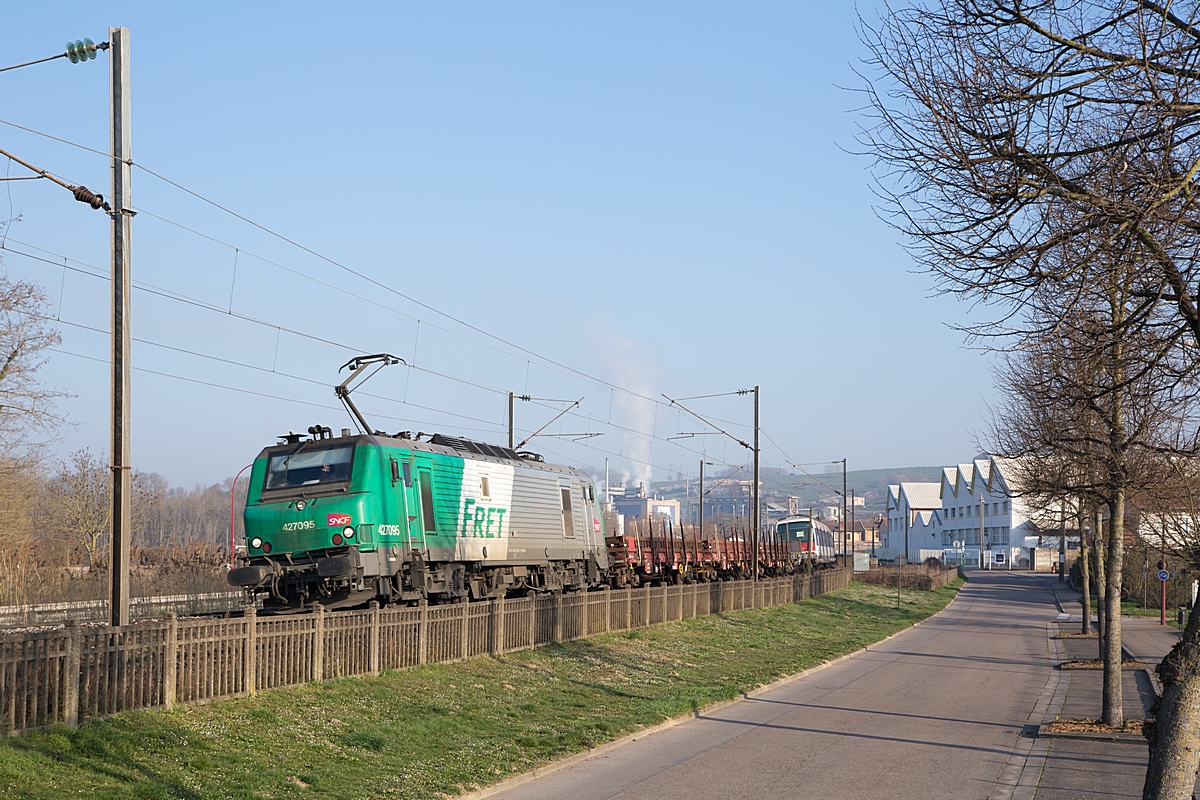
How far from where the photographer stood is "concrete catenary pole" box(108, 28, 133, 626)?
12281mm

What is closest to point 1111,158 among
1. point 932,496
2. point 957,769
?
point 957,769

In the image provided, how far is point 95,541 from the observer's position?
38969 millimetres

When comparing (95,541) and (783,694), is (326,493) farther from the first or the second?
(95,541)

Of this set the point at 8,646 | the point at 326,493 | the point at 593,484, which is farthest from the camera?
the point at 593,484

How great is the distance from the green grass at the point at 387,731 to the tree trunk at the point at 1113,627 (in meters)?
5.56

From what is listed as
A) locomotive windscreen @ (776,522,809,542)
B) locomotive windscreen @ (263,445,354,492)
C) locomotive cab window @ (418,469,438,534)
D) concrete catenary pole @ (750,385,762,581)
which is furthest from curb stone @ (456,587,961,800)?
locomotive windscreen @ (776,522,809,542)

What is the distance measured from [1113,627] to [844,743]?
5.21m

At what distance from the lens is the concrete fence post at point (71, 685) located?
9.73 metres

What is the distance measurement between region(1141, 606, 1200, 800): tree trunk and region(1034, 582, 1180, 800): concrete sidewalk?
4065 mm

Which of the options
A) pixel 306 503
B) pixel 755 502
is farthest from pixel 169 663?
pixel 755 502

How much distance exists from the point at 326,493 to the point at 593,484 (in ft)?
44.3

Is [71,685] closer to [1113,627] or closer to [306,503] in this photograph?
[306,503]

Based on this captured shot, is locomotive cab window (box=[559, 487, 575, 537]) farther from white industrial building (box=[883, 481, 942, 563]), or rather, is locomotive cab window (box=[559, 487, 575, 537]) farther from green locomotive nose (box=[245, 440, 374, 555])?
white industrial building (box=[883, 481, 942, 563])

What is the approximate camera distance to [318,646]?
549 inches
